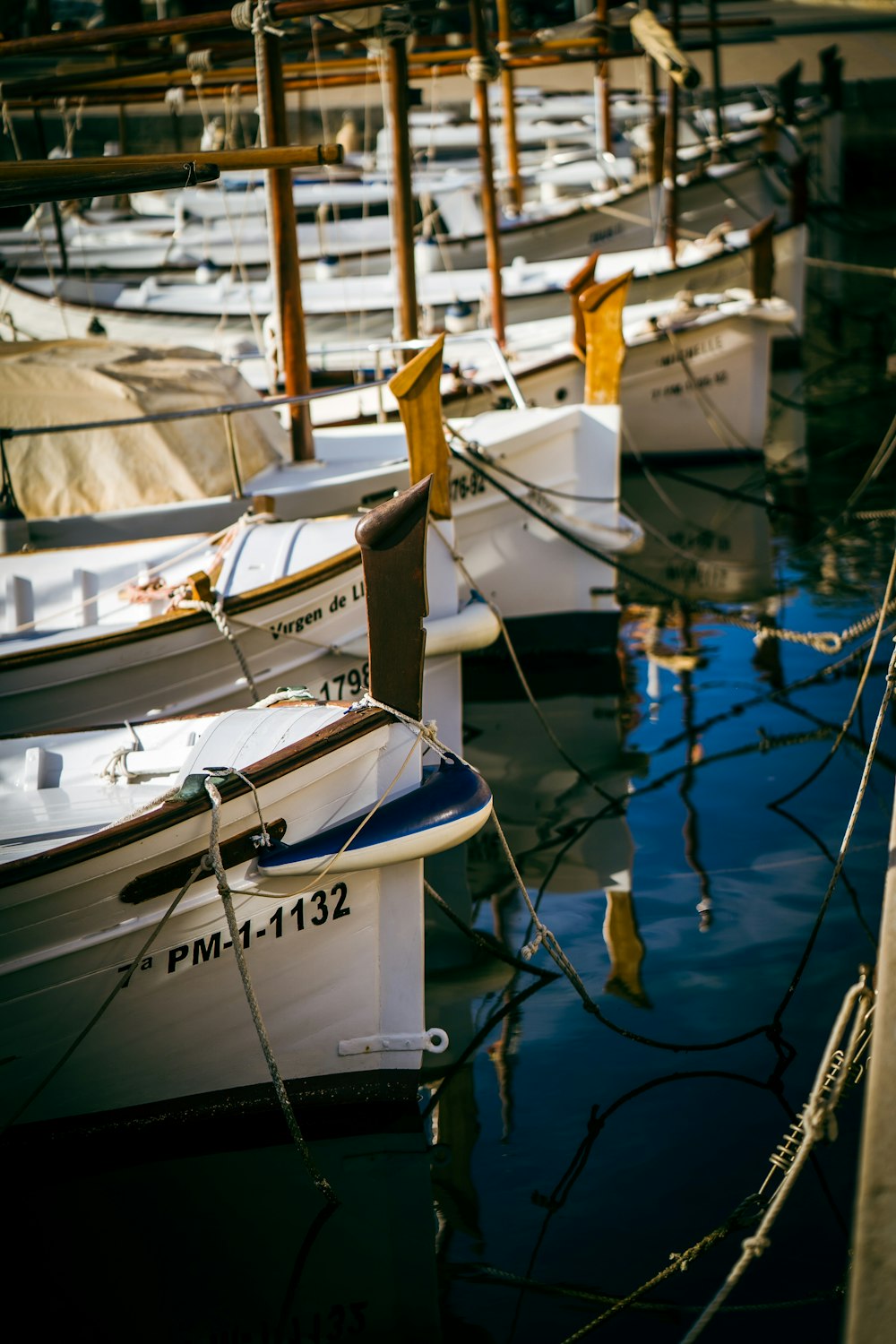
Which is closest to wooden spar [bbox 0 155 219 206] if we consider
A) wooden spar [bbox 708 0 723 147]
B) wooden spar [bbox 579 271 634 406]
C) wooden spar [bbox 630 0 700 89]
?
wooden spar [bbox 579 271 634 406]

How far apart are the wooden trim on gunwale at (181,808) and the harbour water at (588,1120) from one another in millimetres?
1248

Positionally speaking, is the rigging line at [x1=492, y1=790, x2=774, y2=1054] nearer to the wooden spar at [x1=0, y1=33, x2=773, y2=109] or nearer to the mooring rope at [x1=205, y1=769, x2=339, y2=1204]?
the mooring rope at [x1=205, y1=769, x2=339, y2=1204]

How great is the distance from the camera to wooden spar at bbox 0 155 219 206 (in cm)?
485

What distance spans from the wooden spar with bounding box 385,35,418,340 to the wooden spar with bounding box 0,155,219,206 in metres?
4.41

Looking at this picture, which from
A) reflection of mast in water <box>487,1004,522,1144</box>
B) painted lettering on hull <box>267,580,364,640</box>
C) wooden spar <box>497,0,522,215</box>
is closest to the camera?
reflection of mast in water <box>487,1004,522,1144</box>

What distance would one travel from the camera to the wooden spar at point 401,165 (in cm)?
939

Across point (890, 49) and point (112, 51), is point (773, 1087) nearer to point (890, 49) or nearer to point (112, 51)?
point (112, 51)

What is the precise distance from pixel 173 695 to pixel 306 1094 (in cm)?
251

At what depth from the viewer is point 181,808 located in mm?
4457

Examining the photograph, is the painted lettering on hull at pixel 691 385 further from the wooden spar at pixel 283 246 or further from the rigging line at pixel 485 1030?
the rigging line at pixel 485 1030

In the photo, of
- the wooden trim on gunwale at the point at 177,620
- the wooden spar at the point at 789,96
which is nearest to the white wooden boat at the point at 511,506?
the wooden trim on gunwale at the point at 177,620

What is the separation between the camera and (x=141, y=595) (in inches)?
285

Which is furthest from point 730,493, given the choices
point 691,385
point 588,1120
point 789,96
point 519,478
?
point 588,1120

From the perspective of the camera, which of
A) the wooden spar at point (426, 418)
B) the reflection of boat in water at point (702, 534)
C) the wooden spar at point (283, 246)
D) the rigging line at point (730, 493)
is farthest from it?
the rigging line at point (730, 493)
